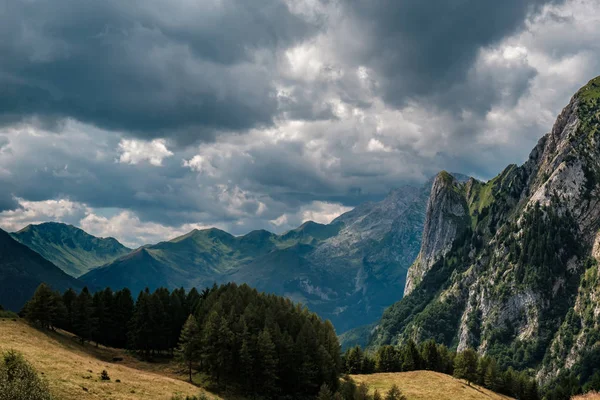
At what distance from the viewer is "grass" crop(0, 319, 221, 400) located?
217 feet

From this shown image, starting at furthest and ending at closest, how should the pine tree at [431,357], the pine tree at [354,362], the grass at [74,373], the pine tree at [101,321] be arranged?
1. the pine tree at [431,357]
2. the pine tree at [354,362]
3. the pine tree at [101,321]
4. the grass at [74,373]

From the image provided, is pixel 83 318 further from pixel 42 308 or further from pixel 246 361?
pixel 246 361

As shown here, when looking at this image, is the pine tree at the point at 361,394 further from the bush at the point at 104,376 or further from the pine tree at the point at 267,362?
the bush at the point at 104,376

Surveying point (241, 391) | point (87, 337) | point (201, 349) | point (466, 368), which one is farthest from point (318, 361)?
point (87, 337)

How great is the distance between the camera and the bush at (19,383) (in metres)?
49.3

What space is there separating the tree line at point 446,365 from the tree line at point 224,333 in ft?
112

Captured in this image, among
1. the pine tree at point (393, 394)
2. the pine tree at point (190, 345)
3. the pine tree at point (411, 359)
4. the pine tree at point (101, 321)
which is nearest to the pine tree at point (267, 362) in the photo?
the pine tree at point (190, 345)

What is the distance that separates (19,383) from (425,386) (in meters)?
102

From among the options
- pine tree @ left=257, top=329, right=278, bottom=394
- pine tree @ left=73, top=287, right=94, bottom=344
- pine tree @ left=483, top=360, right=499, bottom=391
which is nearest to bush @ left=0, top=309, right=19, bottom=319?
pine tree @ left=73, top=287, right=94, bottom=344

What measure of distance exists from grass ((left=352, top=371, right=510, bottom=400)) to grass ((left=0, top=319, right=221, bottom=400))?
53361 millimetres

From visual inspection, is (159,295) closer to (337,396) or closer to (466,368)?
(337,396)

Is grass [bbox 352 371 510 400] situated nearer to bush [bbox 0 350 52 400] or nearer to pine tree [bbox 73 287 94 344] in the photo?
pine tree [bbox 73 287 94 344]

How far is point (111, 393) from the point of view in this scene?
68.5 meters

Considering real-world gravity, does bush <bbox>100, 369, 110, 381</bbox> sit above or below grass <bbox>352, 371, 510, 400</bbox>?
below
